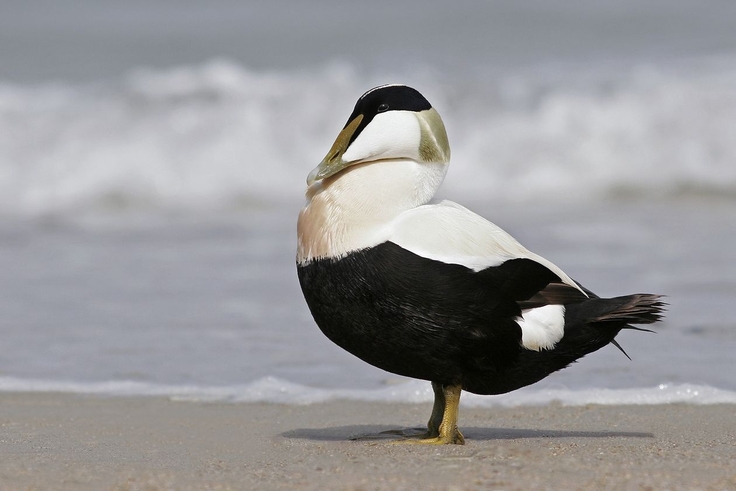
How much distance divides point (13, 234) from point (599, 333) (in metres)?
7.02

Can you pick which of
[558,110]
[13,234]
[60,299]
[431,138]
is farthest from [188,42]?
[431,138]

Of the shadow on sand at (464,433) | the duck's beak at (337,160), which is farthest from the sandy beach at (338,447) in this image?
the duck's beak at (337,160)

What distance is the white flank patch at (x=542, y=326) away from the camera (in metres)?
3.76

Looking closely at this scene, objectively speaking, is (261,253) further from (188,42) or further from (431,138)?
(188,42)

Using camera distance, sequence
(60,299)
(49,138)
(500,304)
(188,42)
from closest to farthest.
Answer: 1. (500,304)
2. (60,299)
3. (49,138)
4. (188,42)

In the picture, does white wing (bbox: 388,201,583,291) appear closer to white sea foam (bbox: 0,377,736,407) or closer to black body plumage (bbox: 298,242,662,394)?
black body plumage (bbox: 298,242,662,394)

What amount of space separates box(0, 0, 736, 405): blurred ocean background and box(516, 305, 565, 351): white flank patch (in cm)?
123

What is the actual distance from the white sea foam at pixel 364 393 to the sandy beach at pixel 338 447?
0.09 metres

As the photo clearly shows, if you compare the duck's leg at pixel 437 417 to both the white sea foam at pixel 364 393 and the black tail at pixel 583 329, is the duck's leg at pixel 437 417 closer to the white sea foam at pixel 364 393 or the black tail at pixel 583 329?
the black tail at pixel 583 329

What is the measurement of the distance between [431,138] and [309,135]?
928 cm

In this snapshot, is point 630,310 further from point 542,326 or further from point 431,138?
point 431,138

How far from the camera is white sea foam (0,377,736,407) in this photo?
4922 millimetres

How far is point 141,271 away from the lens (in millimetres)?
7914

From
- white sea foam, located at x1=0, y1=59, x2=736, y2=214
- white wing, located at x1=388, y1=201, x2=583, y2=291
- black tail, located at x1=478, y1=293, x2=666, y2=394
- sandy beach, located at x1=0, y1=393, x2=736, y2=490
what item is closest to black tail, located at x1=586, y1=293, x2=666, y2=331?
black tail, located at x1=478, y1=293, x2=666, y2=394
